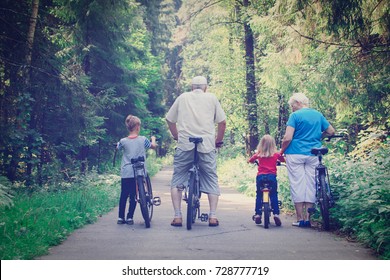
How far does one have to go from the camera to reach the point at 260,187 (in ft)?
25.1

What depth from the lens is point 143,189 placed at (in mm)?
7371

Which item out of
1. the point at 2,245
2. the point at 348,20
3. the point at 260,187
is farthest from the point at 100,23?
the point at 2,245

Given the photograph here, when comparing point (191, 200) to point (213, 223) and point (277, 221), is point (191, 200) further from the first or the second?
point (277, 221)

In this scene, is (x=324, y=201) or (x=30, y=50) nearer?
(x=324, y=201)

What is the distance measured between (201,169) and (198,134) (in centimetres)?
56

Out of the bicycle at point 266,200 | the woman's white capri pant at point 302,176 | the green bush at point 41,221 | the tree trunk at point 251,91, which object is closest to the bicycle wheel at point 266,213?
the bicycle at point 266,200

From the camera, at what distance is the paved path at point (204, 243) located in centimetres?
505

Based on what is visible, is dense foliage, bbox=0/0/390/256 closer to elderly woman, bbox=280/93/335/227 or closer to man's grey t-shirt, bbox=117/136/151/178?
elderly woman, bbox=280/93/335/227

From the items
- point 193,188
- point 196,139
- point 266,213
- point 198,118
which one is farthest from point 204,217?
point 198,118

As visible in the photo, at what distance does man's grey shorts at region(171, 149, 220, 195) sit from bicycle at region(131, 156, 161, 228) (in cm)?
48

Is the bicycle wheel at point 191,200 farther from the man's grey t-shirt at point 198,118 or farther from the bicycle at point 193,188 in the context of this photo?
the man's grey t-shirt at point 198,118
